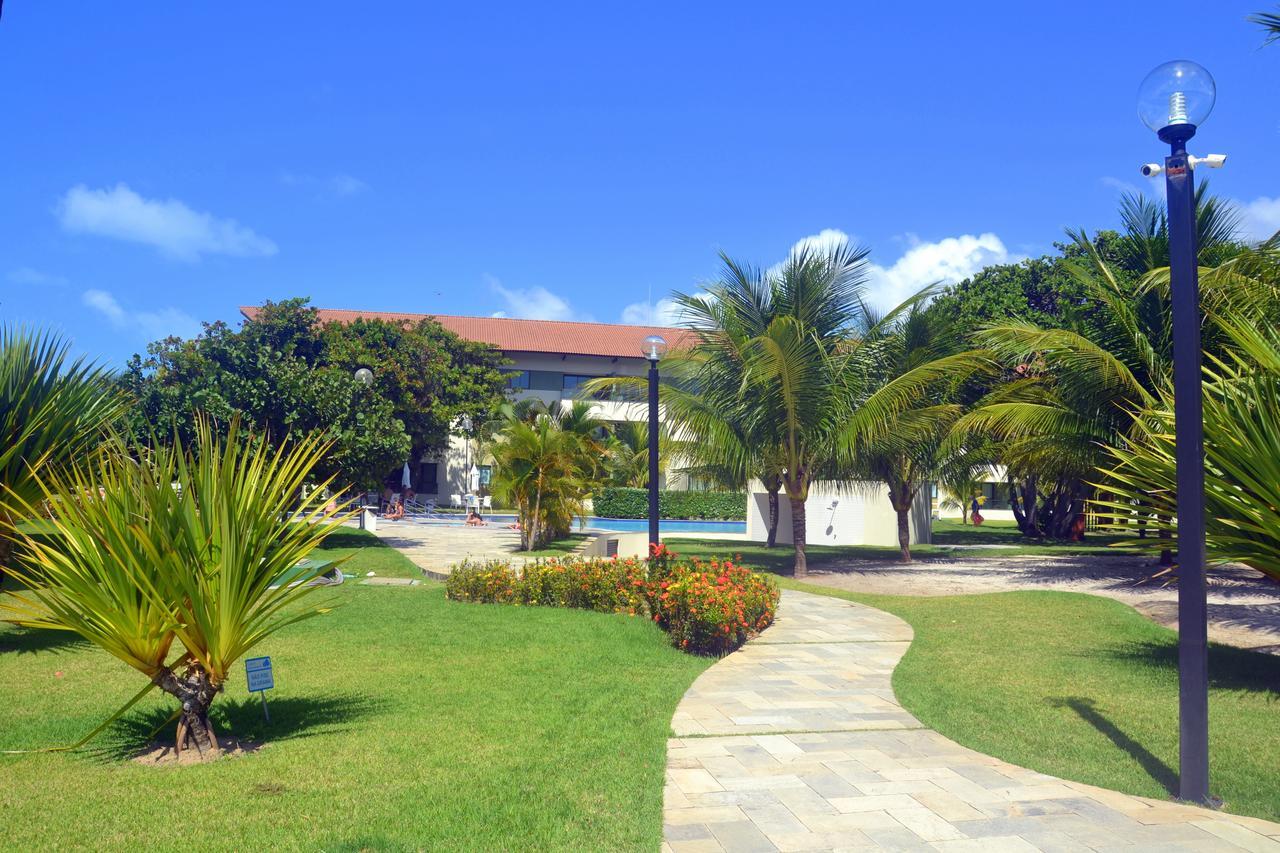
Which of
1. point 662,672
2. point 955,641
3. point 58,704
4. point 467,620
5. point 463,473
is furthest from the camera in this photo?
point 463,473

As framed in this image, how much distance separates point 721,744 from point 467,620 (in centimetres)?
598

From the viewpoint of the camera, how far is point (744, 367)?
56.6ft

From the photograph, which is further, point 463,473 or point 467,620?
point 463,473

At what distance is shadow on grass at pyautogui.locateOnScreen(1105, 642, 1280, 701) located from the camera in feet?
27.0

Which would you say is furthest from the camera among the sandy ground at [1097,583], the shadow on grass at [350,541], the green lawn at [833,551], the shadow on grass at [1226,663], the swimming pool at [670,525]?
the swimming pool at [670,525]

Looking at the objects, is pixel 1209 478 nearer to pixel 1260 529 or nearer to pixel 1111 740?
pixel 1260 529

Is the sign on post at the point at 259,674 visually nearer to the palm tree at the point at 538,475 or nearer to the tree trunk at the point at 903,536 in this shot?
the palm tree at the point at 538,475

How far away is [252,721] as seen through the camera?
22.3 ft

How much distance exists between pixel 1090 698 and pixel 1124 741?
134cm

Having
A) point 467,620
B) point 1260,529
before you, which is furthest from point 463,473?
point 1260,529

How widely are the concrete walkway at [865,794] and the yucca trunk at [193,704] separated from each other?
2.84 metres

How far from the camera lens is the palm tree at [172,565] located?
5.58 meters

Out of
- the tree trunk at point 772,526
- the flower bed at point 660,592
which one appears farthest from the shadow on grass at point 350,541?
the tree trunk at point 772,526

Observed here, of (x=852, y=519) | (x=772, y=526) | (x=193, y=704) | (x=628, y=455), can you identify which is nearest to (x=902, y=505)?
(x=772, y=526)
